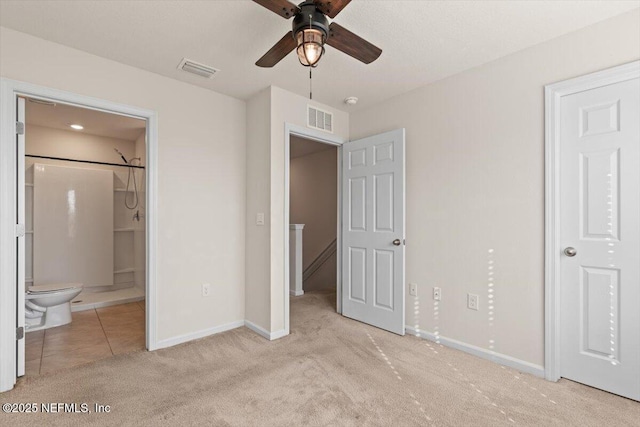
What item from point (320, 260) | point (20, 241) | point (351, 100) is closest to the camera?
point (20, 241)

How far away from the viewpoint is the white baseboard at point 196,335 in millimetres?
2775

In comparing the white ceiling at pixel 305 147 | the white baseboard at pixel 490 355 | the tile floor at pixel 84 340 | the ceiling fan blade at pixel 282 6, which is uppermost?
the white ceiling at pixel 305 147

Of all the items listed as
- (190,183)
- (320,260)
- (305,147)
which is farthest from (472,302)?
(305,147)

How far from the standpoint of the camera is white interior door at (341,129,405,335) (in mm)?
3080

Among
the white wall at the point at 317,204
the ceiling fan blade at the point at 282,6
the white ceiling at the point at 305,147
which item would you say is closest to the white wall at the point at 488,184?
the ceiling fan blade at the point at 282,6

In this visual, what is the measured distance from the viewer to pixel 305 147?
5.46m

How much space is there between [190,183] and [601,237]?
3235 millimetres

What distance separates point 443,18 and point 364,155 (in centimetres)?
158

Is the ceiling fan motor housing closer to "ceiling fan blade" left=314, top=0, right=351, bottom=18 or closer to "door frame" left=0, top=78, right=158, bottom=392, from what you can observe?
"ceiling fan blade" left=314, top=0, right=351, bottom=18

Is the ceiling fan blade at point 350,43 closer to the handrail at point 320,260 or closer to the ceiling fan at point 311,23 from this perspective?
the ceiling fan at point 311,23

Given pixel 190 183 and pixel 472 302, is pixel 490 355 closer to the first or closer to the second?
pixel 472 302

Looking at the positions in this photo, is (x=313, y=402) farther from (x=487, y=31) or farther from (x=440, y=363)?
(x=487, y=31)

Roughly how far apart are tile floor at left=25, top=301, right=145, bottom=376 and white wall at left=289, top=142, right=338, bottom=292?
2.87m

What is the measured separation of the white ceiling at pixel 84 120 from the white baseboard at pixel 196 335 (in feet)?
8.00
